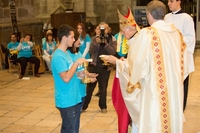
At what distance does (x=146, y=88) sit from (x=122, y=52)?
264 centimetres

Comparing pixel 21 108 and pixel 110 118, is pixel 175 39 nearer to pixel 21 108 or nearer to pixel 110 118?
pixel 110 118

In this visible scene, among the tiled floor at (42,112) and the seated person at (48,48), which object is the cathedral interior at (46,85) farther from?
the seated person at (48,48)

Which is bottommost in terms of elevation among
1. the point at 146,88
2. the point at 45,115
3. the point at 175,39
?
the point at 45,115

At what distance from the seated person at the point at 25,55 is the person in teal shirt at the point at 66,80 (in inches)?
219

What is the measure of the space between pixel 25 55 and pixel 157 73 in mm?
6251

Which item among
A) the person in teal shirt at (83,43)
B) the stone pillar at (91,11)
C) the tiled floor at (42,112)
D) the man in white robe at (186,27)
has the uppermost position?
the stone pillar at (91,11)

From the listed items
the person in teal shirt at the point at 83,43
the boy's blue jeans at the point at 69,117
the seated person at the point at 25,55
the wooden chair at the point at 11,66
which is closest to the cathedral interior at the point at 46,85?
the wooden chair at the point at 11,66

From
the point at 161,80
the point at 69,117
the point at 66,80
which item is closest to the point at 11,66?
the point at 69,117

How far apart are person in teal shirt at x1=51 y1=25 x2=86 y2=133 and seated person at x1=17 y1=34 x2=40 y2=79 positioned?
556 centimetres

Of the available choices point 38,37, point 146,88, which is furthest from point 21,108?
point 38,37

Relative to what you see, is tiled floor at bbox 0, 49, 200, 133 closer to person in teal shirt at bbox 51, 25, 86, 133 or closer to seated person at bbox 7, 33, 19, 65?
seated person at bbox 7, 33, 19, 65

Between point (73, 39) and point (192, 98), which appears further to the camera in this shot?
point (192, 98)

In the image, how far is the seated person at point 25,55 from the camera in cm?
906

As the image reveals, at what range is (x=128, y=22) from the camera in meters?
4.02
